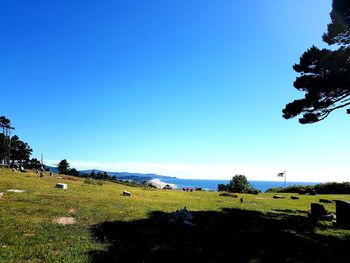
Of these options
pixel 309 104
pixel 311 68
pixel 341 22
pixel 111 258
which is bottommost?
pixel 111 258

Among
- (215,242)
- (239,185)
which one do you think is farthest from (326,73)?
(239,185)

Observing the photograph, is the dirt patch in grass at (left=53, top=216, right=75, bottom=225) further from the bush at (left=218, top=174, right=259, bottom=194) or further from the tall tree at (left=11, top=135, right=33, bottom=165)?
the tall tree at (left=11, top=135, right=33, bottom=165)

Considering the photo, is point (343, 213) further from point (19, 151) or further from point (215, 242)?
point (19, 151)

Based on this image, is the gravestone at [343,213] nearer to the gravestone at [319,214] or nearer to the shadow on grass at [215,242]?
the shadow on grass at [215,242]

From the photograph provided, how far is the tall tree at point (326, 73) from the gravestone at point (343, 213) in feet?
27.3

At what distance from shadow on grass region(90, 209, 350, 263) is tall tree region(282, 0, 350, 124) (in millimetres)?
10552

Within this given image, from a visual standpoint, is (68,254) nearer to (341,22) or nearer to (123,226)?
(123,226)

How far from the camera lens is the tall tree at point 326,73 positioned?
24.9 m

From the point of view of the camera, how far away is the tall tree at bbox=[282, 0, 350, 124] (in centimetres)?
2486

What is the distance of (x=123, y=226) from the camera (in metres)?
17.3

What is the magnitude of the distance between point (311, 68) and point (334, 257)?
16824 mm

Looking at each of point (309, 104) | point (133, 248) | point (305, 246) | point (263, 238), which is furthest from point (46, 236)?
point (309, 104)

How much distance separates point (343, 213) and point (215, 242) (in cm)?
1103

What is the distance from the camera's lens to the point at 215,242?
50.0 feet
